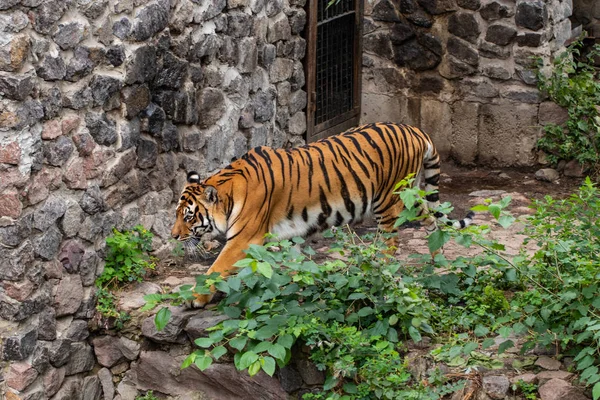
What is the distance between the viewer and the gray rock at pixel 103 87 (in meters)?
5.98

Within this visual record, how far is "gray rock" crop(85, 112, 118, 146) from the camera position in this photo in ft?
19.8

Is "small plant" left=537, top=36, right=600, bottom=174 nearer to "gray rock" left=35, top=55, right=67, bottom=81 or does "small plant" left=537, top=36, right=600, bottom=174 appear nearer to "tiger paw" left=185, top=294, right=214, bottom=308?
"tiger paw" left=185, top=294, right=214, bottom=308

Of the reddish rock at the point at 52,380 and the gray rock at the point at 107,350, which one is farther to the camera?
the gray rock at the point at 107,350

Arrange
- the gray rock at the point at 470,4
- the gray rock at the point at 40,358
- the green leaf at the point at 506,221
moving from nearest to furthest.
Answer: the green leaf at the point at 506,221
the gray rock at the point at 40,358
the gray rock at the point at 470,4

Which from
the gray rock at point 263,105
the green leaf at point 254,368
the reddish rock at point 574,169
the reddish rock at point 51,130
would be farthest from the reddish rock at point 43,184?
the reddish rock at point 574,169

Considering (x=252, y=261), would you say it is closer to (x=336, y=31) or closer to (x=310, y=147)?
(x=310, y=147)

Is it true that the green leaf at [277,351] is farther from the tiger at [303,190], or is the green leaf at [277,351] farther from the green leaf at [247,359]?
the tiger at [303,190]

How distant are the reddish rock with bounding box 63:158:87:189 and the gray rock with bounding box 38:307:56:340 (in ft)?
2.39

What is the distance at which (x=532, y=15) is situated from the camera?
28.3 ft

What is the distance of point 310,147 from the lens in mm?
6625

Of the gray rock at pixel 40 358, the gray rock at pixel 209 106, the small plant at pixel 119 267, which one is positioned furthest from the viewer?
the gray rock at pixel 209 106

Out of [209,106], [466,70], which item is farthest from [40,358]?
[466,70]

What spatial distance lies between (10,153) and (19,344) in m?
1.09

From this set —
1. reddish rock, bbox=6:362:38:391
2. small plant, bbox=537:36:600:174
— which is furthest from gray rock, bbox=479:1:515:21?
reddish rock, bbox=6:362:38:391
